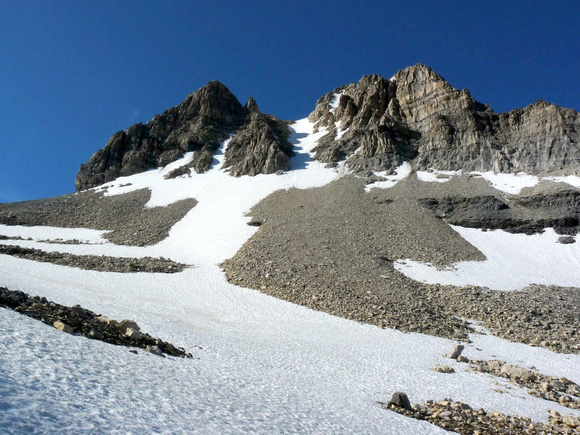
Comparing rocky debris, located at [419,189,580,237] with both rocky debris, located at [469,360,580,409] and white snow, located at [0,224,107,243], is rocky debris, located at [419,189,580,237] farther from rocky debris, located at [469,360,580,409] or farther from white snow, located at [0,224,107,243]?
white snow, located at [0,224,107,243]

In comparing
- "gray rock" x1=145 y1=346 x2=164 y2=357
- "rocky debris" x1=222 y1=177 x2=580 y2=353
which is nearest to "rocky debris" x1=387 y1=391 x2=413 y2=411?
"gray rock" x1=145 y1=346 x2=164 y2=357

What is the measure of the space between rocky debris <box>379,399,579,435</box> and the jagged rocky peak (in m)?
53.7

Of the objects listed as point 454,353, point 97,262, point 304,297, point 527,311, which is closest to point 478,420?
point 454,353

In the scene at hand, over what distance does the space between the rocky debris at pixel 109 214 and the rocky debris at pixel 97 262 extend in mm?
8706

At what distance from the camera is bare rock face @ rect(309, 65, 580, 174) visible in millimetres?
47594

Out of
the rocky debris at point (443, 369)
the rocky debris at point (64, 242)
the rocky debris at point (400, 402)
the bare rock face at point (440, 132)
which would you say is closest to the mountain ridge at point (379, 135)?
the bare rock face at point (440, 132)

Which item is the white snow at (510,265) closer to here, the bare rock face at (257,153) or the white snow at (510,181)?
the white snow at (510,181)

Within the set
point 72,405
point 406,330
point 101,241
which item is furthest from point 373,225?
point 72,405

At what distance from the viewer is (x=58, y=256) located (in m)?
26.2

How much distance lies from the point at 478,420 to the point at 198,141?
247 ft

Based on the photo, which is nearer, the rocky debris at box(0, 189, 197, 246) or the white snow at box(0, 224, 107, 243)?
the white snow at box(0, 224, 107, 243)

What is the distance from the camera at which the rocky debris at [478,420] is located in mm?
6412

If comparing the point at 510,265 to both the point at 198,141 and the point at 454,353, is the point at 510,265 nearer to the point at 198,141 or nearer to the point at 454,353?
the point at 454,353

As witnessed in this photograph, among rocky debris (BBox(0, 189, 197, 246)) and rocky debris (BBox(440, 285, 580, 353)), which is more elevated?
rocky debris (BBox(0, 189, 197, 246))
